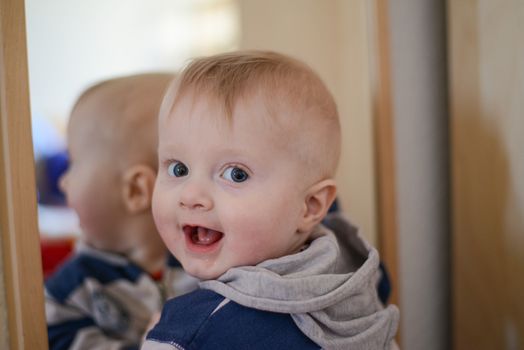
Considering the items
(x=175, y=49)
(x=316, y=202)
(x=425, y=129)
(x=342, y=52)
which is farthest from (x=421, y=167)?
(x=175, y=49)

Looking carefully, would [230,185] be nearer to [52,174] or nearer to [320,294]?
[320,294]

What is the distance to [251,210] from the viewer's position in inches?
26.6

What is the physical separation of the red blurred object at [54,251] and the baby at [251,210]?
1216mm

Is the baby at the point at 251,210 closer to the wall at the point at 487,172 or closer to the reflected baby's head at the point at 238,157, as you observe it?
the reflected baby's head at the point at 238,157

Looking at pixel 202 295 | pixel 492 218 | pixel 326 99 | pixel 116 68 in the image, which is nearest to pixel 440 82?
pixel 492 218

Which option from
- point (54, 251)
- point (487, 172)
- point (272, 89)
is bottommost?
point (54, 251)

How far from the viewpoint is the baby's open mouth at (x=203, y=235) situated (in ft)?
2.35

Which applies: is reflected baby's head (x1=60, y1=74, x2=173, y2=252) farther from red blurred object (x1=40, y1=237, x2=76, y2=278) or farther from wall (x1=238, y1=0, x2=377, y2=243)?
red blurred object (x1=40, y1=237, x2=76, y2=278)

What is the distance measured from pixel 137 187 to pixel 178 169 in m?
0.37

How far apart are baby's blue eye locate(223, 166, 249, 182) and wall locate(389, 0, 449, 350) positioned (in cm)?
71

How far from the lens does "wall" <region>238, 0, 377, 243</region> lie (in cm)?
132

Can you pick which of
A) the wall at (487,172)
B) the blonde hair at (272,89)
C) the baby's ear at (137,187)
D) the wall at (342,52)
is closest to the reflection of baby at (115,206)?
the baby's ear at (137,187)

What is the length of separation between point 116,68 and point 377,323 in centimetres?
150

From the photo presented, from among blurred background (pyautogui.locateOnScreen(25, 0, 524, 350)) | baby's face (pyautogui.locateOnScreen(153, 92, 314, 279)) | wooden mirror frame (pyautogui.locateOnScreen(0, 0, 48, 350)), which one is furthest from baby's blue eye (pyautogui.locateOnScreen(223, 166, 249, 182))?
blurred background (pyautogui.locateOnScreen(25, 0, 524, 350))
